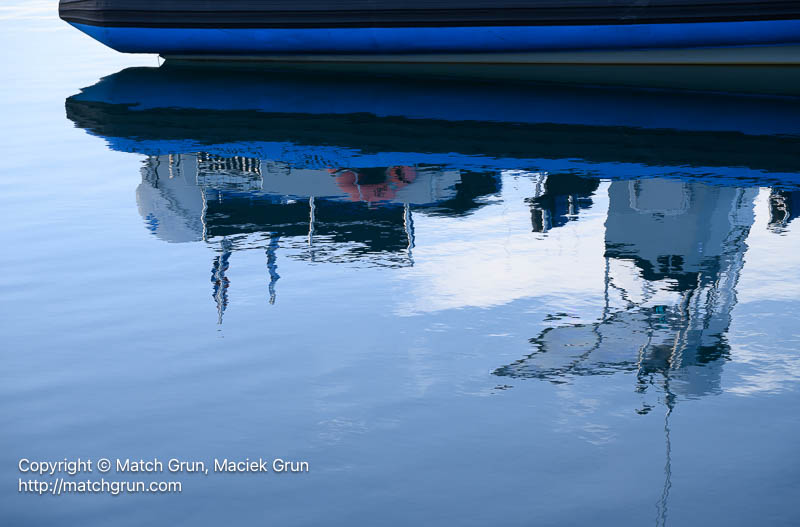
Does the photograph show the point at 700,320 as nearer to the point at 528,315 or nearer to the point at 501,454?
the point at 528,315

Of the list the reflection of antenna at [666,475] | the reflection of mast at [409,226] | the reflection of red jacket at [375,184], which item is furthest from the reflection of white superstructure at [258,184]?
the reflection of antenna at [666,475]

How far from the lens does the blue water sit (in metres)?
4.32

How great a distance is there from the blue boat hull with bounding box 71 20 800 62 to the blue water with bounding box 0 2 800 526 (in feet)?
3.60

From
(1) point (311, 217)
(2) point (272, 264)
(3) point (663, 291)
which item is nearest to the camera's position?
(3) point (663, 291)

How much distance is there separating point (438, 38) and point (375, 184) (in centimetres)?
502

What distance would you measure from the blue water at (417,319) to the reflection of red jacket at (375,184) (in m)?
0.04

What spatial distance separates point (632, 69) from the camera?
13.4 m

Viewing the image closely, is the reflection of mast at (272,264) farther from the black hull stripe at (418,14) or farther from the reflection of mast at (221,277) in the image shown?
the black hull stripe at (418,14)

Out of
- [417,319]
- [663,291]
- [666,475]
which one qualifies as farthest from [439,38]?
[666,475]

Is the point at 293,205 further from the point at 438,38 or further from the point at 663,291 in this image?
the point at 438,38

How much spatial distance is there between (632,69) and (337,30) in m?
4.48

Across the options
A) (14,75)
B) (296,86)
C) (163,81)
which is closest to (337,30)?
(296,86)

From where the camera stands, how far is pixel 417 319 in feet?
20.3

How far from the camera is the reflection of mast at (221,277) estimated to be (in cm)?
654
